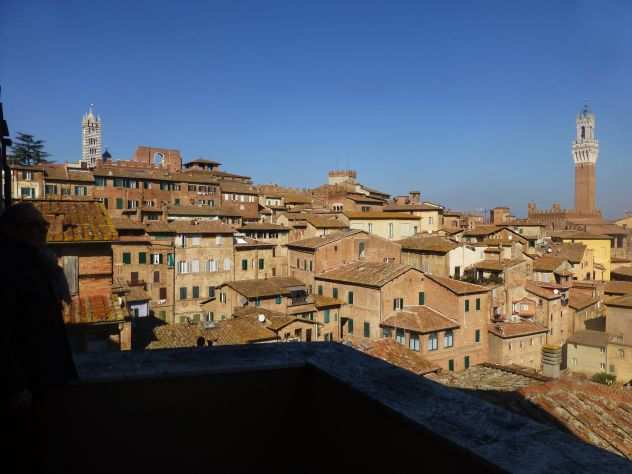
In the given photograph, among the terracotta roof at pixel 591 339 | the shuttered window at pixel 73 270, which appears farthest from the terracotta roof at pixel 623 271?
the shuttered window at pixel 73 270

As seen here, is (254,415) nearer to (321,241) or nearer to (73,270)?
(73,270)

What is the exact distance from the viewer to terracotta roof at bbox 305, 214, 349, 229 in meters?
49.0

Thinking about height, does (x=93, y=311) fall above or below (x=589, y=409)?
above

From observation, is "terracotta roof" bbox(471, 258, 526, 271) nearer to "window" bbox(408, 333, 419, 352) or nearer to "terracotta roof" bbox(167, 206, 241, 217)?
"window" bbox(408, 333, 419, 352)

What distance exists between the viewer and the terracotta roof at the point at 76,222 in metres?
17.0

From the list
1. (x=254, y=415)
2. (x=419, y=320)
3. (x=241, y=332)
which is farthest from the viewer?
(x=419, y=320)

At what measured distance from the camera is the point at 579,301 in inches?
1763

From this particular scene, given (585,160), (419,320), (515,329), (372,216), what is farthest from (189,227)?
(585,160)

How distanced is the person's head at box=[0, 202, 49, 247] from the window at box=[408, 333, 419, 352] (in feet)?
102

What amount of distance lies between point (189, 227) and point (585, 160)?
4292 inches

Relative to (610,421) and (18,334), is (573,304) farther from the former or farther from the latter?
(18,334)

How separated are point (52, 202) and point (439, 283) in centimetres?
2605

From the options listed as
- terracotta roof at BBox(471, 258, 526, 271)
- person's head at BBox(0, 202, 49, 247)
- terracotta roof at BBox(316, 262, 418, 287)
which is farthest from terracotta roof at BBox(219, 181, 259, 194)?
person's head at BBox(0, 202, 49, 247)

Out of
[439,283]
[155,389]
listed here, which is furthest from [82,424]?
[439,283]
